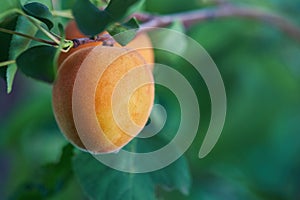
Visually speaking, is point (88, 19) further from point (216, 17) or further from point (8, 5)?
point (216, 17)

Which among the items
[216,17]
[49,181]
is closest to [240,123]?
[216,17]

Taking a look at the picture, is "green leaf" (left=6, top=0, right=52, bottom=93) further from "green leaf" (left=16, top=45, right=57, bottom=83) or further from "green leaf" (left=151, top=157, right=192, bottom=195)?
"green leaf" (left=151, top=157, right=192, bottom=195)

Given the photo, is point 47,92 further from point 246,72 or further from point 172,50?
point 172,50

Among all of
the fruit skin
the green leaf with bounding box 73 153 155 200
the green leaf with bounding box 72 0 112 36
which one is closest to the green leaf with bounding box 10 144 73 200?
the green leaf with bounding box 73 153 155 200

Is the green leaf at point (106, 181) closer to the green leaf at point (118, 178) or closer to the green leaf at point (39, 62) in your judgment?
the green leaf at point (118, 178)

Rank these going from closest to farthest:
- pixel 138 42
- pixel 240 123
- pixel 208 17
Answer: pixel 138 42, pixel 208 17, pixel 240 123
